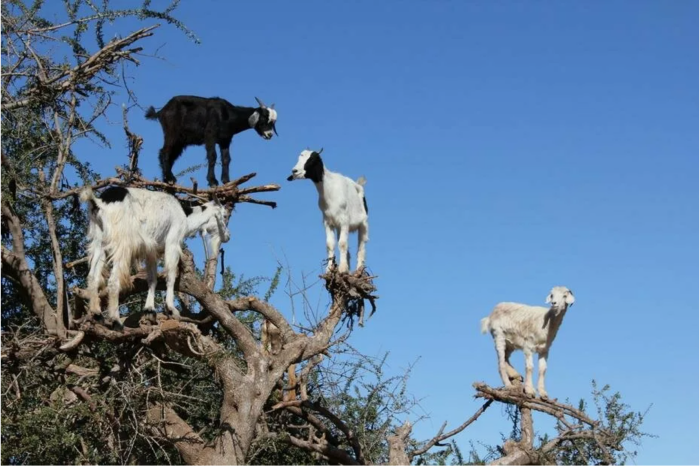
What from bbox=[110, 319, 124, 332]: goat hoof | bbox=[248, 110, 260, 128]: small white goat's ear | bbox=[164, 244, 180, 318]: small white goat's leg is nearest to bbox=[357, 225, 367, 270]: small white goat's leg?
bbox=[248, 110, 260, 128]: small white goat's ear

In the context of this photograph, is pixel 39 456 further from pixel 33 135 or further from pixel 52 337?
pixel 33 135

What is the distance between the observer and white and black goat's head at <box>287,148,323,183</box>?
9.54 metres

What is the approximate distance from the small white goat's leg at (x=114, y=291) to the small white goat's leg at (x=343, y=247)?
2.64 metres

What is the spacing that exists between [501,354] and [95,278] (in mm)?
4799

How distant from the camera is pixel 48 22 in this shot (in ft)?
29.6

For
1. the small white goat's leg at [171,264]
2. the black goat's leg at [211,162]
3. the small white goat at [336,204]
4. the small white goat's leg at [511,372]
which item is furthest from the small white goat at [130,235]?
the small white goat's leg at [511,372]

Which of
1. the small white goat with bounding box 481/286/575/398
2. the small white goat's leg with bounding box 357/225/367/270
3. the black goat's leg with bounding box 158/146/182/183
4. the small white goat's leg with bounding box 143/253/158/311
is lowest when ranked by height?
the small white goat's leg with bounding box 143/253/158/311

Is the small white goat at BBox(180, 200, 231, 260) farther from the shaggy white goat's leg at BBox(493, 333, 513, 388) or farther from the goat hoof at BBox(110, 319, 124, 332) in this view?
the shaggy white goat's leg at BBox(493, 333, 513, 388)

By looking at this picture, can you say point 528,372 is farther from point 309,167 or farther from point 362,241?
point 309,167

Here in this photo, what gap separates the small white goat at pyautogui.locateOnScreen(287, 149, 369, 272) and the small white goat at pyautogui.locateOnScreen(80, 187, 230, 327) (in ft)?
→ 5.38

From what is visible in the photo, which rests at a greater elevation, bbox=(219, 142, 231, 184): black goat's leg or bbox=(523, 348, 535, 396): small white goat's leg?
bbox=(219, 142, 231, 184): black goat's leg

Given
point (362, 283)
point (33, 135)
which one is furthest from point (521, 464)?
point (33, 135)

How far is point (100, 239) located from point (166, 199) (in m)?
0.75

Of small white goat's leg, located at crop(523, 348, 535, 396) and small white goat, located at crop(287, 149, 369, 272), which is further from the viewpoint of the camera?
small white goat's leg, located at crop(523, 348, 535, 396)
